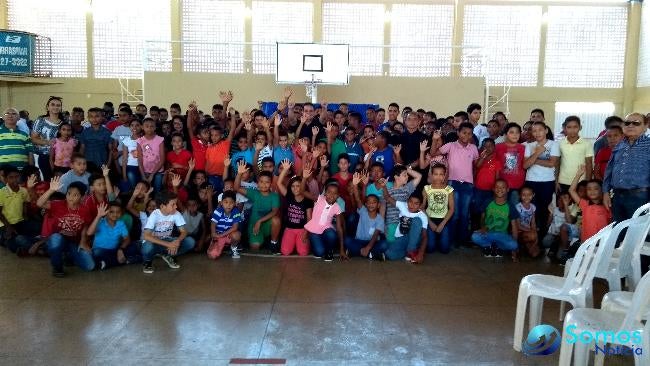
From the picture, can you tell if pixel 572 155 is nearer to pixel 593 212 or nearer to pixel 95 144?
pixel 593 212

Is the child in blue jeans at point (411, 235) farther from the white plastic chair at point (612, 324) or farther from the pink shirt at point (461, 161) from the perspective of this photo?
the white plastic chair at point (612, 324)

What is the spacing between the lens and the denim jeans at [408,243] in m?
5.85

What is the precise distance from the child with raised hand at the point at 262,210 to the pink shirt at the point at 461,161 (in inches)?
86.3

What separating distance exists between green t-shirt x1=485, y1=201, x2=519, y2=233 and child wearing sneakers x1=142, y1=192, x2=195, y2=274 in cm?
354

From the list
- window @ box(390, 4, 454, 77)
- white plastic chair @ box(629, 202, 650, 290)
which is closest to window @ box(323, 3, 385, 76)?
window @ box(390, 4, 454, 77)

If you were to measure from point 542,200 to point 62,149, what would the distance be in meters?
6.05

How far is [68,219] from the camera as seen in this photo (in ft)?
17.7

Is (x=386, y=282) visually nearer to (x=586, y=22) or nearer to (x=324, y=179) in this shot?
(x=324, y=179)

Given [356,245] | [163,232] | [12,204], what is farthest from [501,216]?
[12,204]

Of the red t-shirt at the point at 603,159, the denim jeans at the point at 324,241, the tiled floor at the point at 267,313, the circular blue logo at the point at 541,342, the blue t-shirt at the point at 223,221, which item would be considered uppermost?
the red t-shirt at the point at 603,159

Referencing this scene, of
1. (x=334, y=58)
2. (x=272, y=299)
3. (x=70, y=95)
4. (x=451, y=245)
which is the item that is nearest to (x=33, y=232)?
(x=272, y=299)

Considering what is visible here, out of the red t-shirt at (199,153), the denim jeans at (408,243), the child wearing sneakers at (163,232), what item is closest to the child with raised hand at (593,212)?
the denim jeans at (408,243)

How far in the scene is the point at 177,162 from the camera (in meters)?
6.77

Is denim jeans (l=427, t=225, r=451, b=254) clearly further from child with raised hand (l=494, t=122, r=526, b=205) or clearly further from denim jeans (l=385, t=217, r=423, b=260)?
child with raised hand (l=494, t=122, r=526, b=205)
